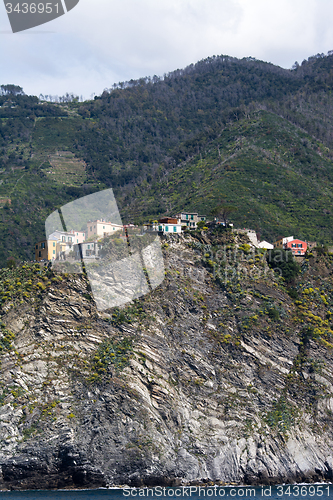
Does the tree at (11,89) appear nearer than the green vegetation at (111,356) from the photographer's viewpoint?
No

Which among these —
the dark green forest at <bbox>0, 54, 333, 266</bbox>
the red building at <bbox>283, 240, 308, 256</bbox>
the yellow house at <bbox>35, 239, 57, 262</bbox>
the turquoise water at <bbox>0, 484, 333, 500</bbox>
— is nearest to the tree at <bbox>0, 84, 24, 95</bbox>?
the dark green forest at <bbox>0, 54, 333, 266</bbox>

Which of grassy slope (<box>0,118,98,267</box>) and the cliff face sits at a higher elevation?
grassy slope (<box>0,118,98,267</box>)

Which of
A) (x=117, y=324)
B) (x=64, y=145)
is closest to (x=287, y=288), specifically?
(x=117, y=324)

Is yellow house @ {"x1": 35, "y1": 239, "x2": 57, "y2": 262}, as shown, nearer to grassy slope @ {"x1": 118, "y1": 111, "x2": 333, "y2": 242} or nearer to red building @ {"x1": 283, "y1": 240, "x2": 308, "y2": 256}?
grassy slope @ {"x1": 118, "y1": 111, "x2": 333, "y2": 242}

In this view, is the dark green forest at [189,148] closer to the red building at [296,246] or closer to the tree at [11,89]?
the tree at [11,89]

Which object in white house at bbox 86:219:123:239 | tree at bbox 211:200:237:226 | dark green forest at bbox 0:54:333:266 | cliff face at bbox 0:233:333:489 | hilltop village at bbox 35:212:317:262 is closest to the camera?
cliff face at bbox 0:233:333:489

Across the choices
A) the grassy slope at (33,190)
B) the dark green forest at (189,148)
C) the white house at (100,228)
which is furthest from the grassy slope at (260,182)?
the white house at (100,228)

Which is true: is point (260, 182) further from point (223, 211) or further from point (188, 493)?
point (188, 493)
